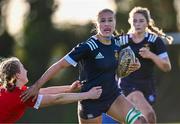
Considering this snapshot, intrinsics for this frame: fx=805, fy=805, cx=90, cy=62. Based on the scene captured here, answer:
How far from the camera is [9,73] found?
26.4 feet

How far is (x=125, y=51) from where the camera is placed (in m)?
10.1

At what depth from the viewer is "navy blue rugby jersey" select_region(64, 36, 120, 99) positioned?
29.6ft

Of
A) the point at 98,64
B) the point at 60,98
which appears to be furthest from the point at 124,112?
the point at 60,98

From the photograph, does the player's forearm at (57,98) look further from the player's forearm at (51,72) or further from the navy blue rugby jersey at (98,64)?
the navy blue rugby jersey at (98,64)

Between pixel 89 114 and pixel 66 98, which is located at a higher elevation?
pixel 66 98

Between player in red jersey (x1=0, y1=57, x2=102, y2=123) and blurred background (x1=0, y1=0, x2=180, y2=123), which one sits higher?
player in red jersey (x1=0, y1=57, x2=102, y2=123)

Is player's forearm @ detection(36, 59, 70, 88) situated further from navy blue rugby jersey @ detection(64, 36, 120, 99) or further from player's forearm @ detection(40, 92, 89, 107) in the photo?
player's forearm @ detection(40, 92, 89, 107)

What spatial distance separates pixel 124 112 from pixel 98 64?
2.04 feet

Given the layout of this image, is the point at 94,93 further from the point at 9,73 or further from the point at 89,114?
the point at 9,73

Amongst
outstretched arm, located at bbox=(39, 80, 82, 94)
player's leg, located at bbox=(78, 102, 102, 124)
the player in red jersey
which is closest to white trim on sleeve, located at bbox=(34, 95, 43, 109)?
the player in red jersey

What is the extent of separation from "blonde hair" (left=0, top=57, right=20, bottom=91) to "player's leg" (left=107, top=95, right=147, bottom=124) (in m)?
1.57

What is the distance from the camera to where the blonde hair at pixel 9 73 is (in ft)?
26.2

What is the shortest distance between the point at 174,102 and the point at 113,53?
10.8 meters

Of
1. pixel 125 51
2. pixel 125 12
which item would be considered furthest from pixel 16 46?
pixel 125 51
